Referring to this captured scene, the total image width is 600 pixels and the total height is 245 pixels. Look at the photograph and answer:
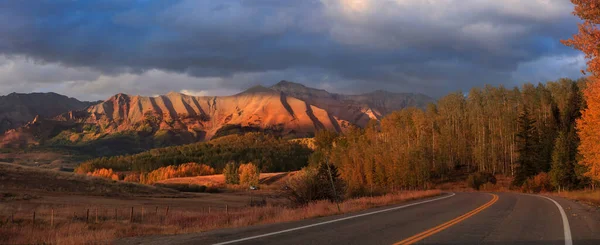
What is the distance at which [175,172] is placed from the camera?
176500mm

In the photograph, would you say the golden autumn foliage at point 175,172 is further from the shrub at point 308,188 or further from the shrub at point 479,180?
the shrub at point 308,188

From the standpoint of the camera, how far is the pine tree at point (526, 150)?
2968 inches

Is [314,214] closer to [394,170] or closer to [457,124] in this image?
[394,170]

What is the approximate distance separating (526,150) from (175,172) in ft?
445

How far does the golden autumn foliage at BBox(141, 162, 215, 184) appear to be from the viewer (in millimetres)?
170750

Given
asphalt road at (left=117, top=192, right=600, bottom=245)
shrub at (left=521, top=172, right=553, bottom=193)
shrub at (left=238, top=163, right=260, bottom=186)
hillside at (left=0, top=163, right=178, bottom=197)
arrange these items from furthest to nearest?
shrub at (left=238, top=163, right=260, bottom=186) < shrub at (left=521, top=172, right=553, bottom=193) < hillside at (left=0, top=163, right=178, bottom=197) < asphalt road at (left=117, top=192, right=600, bottom=245)

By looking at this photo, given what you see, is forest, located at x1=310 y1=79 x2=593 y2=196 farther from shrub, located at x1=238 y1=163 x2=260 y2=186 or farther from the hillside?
the hillside

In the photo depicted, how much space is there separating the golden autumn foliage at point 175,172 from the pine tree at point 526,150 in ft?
422

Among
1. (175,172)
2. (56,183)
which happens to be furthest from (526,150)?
(175,172)

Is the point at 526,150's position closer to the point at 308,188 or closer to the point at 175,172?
the point at 308,188

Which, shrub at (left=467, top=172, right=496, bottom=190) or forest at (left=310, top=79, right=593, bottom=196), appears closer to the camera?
forest at (left=310, top=79, right=593, bottom=196)

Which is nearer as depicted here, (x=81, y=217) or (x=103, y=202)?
(x=81, y=217)

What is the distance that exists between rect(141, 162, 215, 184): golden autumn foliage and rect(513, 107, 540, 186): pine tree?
129 metres

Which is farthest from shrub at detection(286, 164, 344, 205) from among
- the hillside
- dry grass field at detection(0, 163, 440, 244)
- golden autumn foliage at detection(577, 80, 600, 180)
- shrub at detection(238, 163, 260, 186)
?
shrub at detection(238, 163, 260, 186)
